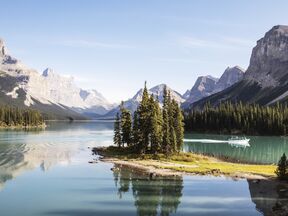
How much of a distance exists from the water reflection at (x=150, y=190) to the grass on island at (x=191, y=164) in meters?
11.1

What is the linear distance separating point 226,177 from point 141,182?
18198 millimetres

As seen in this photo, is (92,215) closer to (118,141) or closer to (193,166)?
(193,166)

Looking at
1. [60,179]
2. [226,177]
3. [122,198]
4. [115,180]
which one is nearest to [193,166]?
[226,177]

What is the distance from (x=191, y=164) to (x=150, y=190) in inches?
1421

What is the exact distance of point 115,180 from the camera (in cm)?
8125

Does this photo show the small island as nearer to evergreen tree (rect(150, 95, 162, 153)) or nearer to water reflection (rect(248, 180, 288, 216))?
evergreen tree (rect(150, 95, 162, 153))

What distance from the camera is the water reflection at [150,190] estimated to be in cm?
5825

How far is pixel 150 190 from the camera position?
69812 mm

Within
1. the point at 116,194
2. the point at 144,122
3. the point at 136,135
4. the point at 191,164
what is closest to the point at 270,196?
the point at 116,194

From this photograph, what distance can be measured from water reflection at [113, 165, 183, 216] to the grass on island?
1111 cm

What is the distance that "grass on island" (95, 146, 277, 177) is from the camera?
92.0 m

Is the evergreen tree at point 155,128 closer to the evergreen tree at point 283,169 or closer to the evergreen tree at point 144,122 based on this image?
the evergreen tree at point 144,122

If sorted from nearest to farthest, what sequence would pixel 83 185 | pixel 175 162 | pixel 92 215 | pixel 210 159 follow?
pixel 92 215
pixel 83 185
pixel 175 162
pixel 210 159

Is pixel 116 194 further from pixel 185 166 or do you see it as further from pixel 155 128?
pixel 155 128
